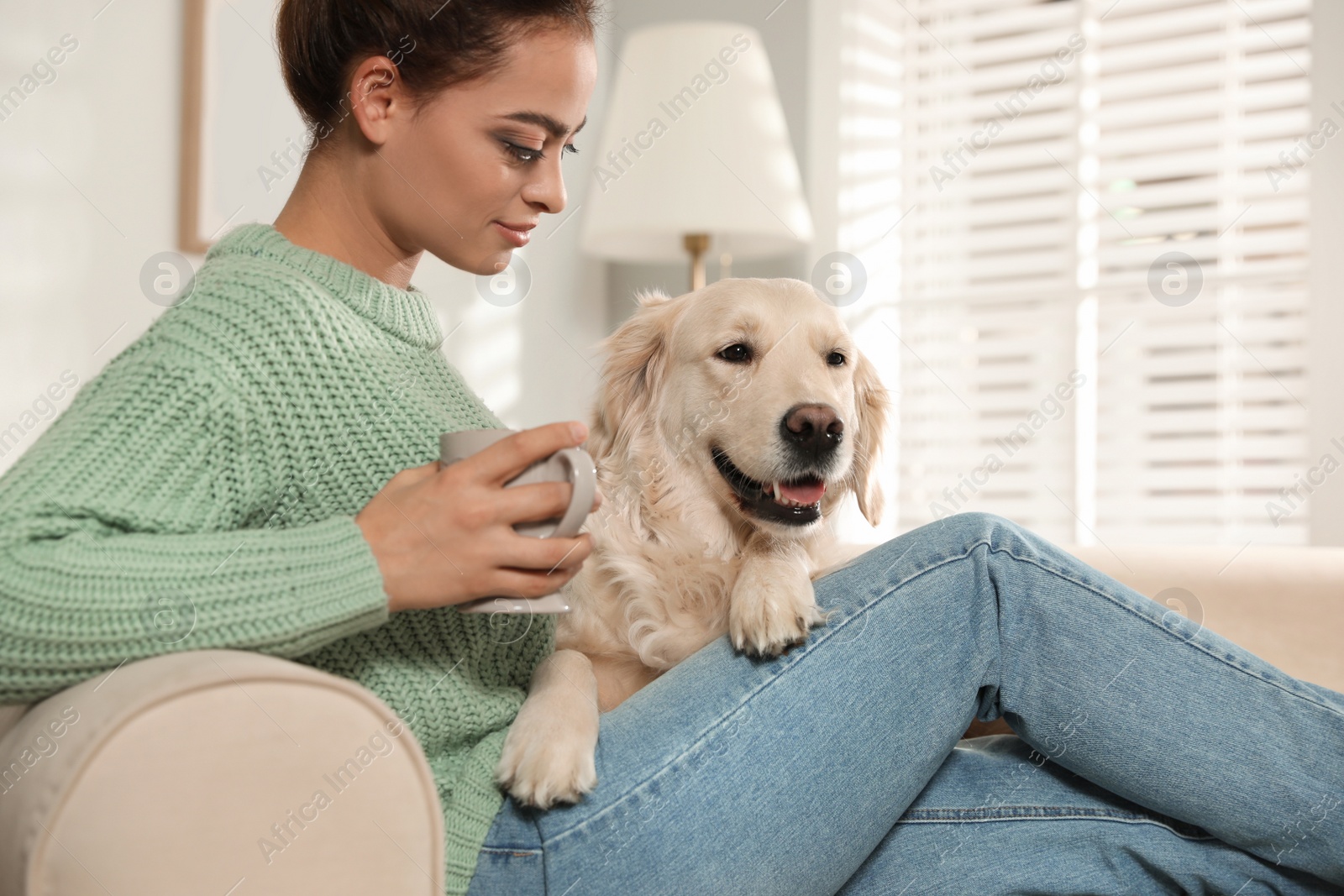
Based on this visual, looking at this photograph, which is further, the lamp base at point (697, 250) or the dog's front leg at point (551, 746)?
the lamp base at point (697, 250)

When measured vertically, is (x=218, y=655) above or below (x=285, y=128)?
below

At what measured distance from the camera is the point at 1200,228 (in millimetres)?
3236

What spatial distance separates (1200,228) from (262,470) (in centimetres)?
325

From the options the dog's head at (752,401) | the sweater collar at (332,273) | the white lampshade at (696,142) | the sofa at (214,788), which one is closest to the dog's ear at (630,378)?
the dog's head at (752,401)

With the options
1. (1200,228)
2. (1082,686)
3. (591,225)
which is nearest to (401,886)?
(1082,686)

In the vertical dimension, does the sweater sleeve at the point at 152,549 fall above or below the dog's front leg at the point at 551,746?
above

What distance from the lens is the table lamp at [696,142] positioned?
9.06 ft

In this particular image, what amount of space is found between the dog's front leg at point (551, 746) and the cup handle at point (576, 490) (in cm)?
23

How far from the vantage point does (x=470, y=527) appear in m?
0.76

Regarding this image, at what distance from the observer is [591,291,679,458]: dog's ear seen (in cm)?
154

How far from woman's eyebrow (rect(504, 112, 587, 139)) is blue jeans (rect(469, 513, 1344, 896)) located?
59cm

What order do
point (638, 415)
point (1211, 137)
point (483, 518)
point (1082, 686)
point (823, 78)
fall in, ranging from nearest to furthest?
point (483, 518) < point (1082, 686) < point (638, 415) < point (1211, 137) < point (823, 78)

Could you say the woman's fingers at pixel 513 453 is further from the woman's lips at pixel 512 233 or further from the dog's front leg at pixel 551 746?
the woman's lips at pixel 512 233

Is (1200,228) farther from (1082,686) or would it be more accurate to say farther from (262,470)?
(262,470)
